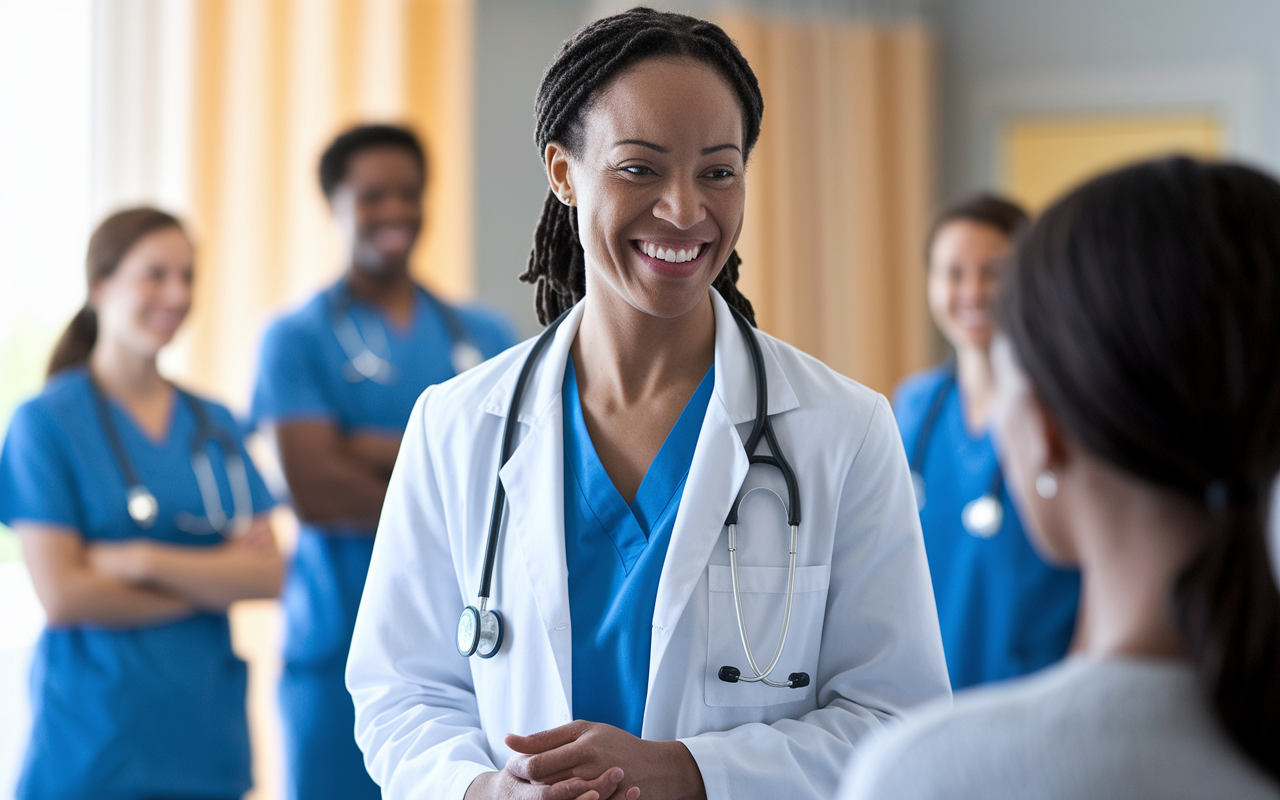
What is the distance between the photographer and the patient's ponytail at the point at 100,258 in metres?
2.32

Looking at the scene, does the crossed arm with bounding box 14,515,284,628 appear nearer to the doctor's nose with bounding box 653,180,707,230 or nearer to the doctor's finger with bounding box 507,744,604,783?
the doctor's finger with bounding box 507,744,604,783

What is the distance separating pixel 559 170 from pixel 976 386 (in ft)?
4.90

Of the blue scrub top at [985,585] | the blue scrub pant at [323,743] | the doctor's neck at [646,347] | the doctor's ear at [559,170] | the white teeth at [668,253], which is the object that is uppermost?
the doctor's ear at [559,170]

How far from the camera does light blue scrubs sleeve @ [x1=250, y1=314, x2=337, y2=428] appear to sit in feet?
7.62

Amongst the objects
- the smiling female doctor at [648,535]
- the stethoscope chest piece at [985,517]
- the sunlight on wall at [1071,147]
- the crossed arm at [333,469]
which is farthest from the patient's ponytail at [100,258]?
the sunlight on wall at [1071,147]

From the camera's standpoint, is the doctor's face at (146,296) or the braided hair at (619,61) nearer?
the braided hair at (619,61)

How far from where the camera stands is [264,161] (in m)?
3.45

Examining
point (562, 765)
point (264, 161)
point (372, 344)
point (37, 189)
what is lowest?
point (562, 765)

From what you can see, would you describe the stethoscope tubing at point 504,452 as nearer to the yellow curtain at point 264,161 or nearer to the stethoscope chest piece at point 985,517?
the stethoscope chest piece at point 985,517

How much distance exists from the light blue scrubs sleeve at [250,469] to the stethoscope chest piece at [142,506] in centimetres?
21

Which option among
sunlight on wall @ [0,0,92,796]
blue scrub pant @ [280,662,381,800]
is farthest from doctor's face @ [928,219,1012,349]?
sunlight on wall @ [0,0,92,796]

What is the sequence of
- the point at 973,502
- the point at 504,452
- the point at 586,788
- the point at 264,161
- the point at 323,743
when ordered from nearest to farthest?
the point at 586,788 → the point at 504,452 → the point at 323,743 → the point at 973,502 → the point at 264,161

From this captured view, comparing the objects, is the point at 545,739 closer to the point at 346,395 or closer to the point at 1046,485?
the point at 1046,485

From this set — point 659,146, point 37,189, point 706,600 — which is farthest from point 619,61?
point 37,189
